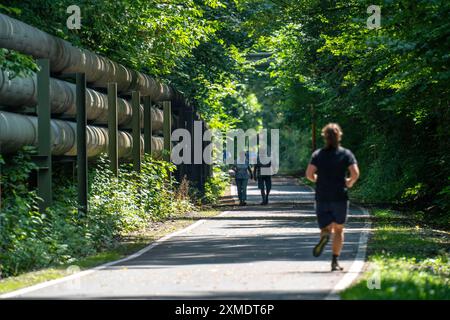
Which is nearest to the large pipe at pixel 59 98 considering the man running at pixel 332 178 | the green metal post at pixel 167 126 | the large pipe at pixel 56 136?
the large pipe at pixel 56 136

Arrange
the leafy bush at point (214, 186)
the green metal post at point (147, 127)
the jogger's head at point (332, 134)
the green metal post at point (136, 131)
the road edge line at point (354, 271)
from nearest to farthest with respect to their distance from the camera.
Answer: the road edge line at point (354, 271), the jogger's head at point (332, 134), the green metal post at point (136, 131), the green metal post at point (147, 127), the leafy bush at point (214, 186)

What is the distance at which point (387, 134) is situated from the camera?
35.9 meters

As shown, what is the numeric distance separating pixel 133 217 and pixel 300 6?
10051mm

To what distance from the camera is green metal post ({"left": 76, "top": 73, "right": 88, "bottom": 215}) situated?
1994 cm

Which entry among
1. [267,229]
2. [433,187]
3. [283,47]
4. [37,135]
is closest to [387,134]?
[433,187]

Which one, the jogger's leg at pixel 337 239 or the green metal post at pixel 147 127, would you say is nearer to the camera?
the jogger's leg at pixel 337 239

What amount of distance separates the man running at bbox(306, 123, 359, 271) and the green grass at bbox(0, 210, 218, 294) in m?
3.29

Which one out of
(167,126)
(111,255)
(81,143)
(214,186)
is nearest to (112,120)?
(81,143)

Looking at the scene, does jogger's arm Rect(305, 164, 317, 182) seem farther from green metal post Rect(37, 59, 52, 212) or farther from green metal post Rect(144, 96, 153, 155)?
green metal post Rect(144, 96, 153, 155)

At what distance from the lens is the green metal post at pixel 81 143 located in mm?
19938

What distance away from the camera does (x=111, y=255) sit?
1716 centimetres

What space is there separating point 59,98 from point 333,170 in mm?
7397

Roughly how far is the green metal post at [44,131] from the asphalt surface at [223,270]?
6.55 ft

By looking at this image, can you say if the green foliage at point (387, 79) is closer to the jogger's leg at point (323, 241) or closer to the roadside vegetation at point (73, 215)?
the roadside vegetation at point (73, 215)
